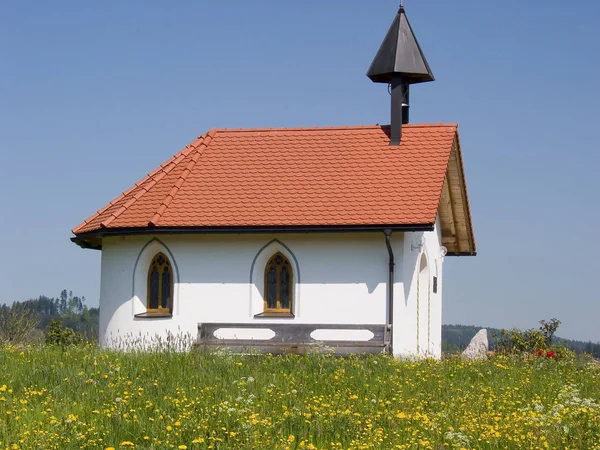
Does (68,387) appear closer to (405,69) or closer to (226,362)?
(226,362)

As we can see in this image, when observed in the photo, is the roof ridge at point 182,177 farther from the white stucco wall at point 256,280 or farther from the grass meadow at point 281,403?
the grass meadow at point 281,403

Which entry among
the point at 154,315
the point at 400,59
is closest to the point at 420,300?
the point at 400,59

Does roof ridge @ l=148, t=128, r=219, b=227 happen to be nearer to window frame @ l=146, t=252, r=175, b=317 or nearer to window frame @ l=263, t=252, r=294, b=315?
window frame @ l=146, t=252, r=175, b=317

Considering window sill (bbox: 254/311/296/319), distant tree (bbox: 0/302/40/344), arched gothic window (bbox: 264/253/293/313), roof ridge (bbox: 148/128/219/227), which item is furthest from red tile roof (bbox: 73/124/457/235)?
distant tree (bbox: 0/302/40/344)

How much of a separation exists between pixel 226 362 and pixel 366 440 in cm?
544

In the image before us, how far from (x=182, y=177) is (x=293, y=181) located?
8.83 ft

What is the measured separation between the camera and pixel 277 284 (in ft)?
75.5

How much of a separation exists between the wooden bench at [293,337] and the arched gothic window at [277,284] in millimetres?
839

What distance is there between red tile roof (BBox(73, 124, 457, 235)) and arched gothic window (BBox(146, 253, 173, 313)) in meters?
1.15

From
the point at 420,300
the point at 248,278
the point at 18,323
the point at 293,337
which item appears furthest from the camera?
the point at 18,323

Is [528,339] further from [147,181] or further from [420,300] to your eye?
[147,181]

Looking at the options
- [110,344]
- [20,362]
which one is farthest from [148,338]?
[20,362]

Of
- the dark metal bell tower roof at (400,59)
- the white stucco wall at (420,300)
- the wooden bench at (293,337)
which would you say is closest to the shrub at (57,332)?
the wooden bench at (293,337)

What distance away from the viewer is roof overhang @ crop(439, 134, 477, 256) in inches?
1009
